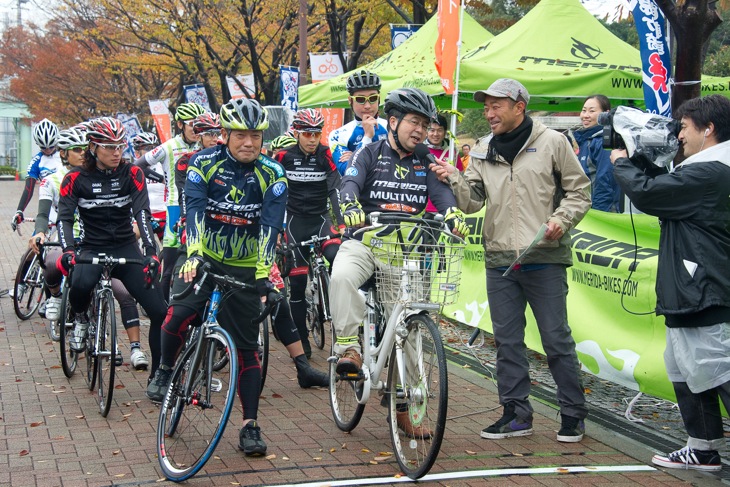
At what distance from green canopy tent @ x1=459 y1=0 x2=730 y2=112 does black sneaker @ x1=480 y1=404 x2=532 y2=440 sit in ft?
19.3

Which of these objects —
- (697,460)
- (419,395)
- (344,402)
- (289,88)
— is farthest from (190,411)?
(289,88)

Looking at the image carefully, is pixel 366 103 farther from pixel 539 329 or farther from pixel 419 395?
pixel 419 395

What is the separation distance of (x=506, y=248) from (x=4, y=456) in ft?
11.3

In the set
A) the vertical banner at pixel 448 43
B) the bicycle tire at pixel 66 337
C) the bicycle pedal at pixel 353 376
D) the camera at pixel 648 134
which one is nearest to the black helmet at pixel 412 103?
the camera at pixel 648 134

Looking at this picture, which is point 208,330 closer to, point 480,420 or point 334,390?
point 334,390

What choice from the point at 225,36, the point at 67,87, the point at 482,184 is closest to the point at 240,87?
the point at 225,36

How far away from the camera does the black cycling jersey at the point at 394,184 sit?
578 centimetres

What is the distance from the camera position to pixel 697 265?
5258mm

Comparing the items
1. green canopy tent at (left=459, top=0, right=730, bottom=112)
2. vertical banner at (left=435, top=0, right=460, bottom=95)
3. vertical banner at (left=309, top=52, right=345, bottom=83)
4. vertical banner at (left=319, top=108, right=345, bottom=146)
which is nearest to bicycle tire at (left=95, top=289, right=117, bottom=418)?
vertical banner at (left=435, top=0, right=460, bottom=95)

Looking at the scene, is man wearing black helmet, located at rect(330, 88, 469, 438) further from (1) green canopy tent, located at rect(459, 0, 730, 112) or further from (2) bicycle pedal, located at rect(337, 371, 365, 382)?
(1) green canopy tent, located at rect(459, 0, 730, 112)

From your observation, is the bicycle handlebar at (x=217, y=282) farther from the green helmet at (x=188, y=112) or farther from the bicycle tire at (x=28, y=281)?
the bicycle tire at (x=28, y=281)

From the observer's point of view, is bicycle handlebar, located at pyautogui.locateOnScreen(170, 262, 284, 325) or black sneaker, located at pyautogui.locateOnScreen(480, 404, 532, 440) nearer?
bicycle handlebar, located at pyautogui.locateOnScreen(170, 262, 284, 325)

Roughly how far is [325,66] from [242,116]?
1575cm

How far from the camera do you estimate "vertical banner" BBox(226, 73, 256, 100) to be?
1022 inches
